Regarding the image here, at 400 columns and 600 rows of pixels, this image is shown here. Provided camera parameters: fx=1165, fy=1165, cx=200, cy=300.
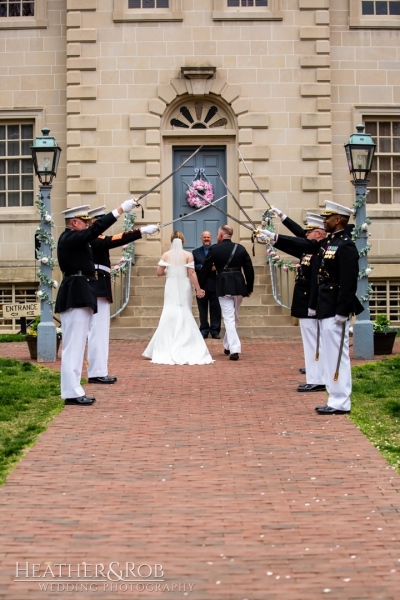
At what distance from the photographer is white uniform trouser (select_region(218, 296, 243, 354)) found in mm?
16594

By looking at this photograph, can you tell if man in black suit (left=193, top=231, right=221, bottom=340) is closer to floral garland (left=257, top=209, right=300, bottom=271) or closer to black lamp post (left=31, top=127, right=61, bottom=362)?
floral garland (left=257, top=209, right=300, bottom=271)

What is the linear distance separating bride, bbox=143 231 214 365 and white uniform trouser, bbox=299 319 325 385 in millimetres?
3134

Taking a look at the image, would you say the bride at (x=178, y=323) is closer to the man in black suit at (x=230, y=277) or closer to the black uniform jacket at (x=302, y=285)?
the man in black suit at (x=230, y=277)

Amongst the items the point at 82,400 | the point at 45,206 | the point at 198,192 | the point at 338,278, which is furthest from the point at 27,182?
the point at 338,278

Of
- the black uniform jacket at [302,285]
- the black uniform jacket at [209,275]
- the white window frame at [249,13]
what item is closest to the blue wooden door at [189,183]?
the black uniform jacket at [209,275]

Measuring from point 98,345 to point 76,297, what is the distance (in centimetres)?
181

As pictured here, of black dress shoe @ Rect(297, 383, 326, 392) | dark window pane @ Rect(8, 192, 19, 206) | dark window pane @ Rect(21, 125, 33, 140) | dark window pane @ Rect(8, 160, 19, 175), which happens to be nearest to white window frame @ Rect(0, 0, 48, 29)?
dark window pane @ Rect(21, 125, 33, 140)

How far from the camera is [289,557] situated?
6934mm

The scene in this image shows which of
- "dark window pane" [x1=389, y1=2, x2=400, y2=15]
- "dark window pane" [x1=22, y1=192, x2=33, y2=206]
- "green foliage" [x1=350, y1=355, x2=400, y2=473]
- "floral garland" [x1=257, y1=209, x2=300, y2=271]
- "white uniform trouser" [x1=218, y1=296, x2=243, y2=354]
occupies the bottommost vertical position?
"green foliage" [x1=350, y1=355, x2=400, y2=473]

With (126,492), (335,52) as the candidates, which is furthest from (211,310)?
(126,492)

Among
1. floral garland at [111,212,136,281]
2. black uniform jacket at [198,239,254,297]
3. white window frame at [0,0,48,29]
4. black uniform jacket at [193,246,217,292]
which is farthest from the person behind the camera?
white window frame at [0,0,48,29]

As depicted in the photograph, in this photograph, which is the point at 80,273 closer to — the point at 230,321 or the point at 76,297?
the point at 76,297

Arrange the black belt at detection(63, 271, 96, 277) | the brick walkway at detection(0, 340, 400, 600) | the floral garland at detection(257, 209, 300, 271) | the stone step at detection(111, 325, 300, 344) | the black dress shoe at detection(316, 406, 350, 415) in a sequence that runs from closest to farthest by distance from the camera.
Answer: the brick walkway at detection(0, 340, 400, 600), the black dress shoe at detection(316, 406, 350, 415), the black belt at detection(63, 271, 96, 277), the stone step at detection(111, 325, 300, 344), the floral garland at detection(257, 209, 300, 271)

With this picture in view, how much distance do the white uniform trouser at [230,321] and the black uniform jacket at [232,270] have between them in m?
0.15
